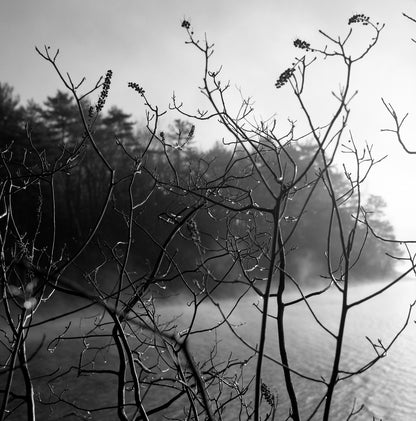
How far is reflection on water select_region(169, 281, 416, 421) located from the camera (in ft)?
24.9

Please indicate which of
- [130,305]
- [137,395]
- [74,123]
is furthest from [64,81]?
[74,123]

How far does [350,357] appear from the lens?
10.7 m

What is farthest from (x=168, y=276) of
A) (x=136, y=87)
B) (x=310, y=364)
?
(x=136, y=87)

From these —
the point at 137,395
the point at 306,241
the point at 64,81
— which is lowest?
the point at 137,395

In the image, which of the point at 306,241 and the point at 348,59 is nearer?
the point at 348,59

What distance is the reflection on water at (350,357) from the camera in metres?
7.58

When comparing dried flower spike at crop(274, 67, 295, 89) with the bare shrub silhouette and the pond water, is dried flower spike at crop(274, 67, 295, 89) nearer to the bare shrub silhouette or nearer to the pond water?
the bare shrub silhouette

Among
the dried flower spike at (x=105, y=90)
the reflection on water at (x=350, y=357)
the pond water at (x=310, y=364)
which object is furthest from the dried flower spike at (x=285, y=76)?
the reflection on water at (x=350, y=357)

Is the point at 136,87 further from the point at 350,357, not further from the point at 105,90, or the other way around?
the point at 350,357

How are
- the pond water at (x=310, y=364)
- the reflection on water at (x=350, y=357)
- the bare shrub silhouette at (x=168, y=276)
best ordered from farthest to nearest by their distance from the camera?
the reflection on water at (x=350, y=357) < the pond water at (x=310, y=364) < the bare shrub silhouette at (x=168, y=276)

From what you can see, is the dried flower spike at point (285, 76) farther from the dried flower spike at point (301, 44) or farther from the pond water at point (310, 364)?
the pond water at point (310, 364)

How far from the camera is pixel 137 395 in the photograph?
0.97 meters

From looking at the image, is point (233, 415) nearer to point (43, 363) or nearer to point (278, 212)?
point (43, 363)

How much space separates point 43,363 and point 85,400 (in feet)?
8.03
